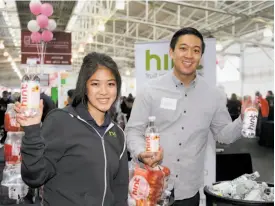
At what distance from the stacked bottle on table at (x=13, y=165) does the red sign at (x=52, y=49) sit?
710 cm

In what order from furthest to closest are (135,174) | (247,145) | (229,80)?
1. (229,80)
2. (247,145)
3. (135,174)

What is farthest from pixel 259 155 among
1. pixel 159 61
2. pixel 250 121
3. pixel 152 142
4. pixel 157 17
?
pixel 157 17

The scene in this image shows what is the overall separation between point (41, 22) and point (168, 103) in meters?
7.15

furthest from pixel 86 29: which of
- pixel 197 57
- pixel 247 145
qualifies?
pixel 197 57

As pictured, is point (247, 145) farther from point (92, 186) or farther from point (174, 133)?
point (92, 186)

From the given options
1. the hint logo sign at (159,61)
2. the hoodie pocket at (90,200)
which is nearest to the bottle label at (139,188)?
the hoodie pocket at (90,200)

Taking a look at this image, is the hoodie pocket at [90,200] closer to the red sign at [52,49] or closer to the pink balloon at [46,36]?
the pink balloon at [46,36]

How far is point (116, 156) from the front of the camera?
5.54 feet

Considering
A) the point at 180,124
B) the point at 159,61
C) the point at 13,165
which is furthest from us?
the point at 159,61

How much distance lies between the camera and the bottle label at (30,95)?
4.69ft

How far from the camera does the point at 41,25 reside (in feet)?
29.3

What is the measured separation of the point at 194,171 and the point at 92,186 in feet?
3.28

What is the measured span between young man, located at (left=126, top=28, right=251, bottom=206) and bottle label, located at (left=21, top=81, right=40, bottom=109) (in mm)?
943

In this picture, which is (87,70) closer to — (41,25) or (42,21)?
(42,21)
